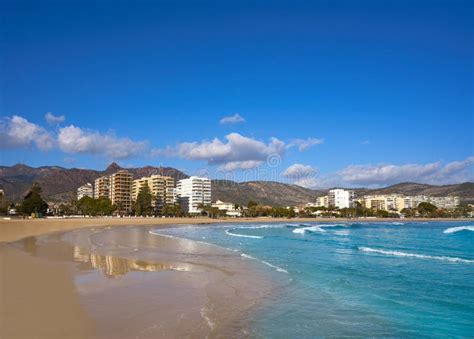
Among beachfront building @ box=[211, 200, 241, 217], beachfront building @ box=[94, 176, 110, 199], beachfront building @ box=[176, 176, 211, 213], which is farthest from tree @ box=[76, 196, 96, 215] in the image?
beachfront building @ box=[211, 200, 241, 217]

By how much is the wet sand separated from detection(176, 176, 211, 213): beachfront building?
156 metres

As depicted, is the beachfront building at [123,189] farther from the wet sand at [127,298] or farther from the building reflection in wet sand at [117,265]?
the wet sand at [127,298]

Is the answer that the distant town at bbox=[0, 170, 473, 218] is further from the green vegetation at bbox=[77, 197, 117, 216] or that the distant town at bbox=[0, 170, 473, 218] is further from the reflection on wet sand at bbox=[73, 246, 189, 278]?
the reflection on wet sand at bbox=[73, 246, 189, 278]

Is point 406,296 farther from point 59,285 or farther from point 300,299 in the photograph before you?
point 59,285

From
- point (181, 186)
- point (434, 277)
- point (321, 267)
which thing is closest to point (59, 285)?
point (321, 267)

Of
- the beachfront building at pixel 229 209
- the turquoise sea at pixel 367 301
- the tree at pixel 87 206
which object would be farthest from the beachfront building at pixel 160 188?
the turquoise sea at pixel 367 301

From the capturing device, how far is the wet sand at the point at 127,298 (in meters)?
7.76

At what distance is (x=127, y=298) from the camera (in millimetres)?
10500

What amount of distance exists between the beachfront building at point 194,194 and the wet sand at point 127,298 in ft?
513

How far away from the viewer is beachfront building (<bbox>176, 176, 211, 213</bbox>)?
17488cm

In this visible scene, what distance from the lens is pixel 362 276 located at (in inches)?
604

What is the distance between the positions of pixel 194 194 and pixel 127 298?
166 meters

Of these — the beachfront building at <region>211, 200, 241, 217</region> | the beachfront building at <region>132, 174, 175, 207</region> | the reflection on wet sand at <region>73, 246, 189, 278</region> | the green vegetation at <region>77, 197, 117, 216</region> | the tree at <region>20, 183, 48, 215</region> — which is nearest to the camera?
the reflection on wet sand at <region>73, 246, 189, 278</region>

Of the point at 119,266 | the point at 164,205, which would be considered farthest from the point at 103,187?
the point at 119,266
